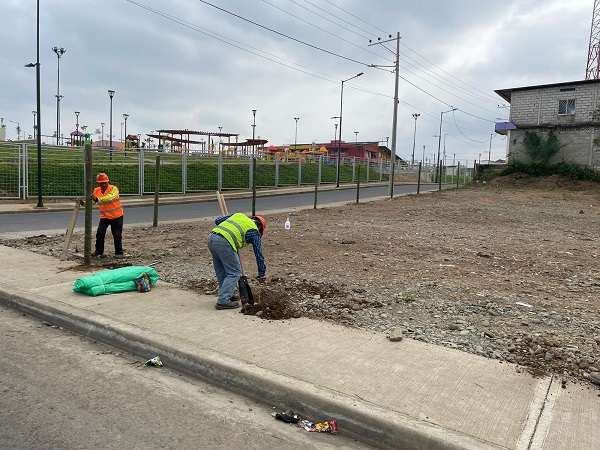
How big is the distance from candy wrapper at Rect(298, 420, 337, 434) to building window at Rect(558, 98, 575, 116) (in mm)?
40710

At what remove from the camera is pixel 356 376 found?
3939mm

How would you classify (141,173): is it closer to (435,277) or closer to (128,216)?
(128,216)

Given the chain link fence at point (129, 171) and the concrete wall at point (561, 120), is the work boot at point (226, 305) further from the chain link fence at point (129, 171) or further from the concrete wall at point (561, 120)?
the concrete wall at point (561, 120)

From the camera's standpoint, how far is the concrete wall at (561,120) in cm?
3634

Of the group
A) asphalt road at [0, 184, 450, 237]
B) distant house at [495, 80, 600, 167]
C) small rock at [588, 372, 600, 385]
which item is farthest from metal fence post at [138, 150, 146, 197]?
distant house at [495, 80, 600, 167]

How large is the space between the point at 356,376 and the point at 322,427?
24.5 inches

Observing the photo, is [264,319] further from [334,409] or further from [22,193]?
[22,193]

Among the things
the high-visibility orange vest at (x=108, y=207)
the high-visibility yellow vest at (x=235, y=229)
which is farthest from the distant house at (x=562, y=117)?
the high-visibility yellow vest at (x=235, y=229)

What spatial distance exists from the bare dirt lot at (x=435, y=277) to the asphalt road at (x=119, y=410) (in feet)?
5.57

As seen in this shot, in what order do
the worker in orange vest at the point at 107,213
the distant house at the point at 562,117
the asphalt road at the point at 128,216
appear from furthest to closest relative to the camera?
1. the distant house at the point at 562,117
2. the asphalt road at the point at 128,216
3. the worker in orange vest at the point at 107,213

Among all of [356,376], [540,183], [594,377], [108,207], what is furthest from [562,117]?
[356,376]

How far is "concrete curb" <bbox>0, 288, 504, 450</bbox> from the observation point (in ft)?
10.4

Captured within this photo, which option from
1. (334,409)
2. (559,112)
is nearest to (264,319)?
(334,409)

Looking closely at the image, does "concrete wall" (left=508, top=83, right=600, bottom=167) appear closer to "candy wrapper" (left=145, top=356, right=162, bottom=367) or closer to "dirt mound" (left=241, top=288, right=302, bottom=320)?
"dirt mound" (left=241, top=288, right=302, bottom=320)
